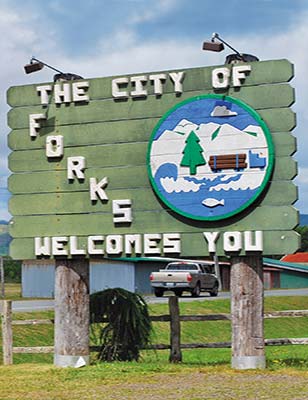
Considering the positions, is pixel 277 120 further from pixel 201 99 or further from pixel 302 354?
pixel 302 354

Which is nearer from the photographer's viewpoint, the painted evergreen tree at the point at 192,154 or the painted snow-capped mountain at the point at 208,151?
the painted snow-capped mountain at the point at 208,151

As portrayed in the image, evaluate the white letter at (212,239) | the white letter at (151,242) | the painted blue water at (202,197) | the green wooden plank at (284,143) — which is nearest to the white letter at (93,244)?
the white letter at (151,242)

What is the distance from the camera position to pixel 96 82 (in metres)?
14.9

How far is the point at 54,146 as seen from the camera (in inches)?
591

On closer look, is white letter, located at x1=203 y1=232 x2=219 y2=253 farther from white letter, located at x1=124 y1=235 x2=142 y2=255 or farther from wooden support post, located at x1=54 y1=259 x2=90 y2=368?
wooden support post, located at x1=54 y1=259 x2=90 y2=368

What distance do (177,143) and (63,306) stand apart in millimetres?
3545

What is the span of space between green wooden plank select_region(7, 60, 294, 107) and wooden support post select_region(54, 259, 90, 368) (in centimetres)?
308

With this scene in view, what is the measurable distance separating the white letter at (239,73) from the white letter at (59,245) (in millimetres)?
4076

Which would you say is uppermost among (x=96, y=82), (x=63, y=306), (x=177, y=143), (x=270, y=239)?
(x=96, y=82)

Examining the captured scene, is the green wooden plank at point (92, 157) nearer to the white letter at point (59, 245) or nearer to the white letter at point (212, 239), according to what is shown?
the white letter at point (59, 245)

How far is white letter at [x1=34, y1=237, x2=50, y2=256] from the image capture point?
14.9 m

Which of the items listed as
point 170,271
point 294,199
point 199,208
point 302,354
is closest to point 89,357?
point 199,208

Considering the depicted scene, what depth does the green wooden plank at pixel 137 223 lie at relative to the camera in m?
13.4

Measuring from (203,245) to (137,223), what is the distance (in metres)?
1.25
